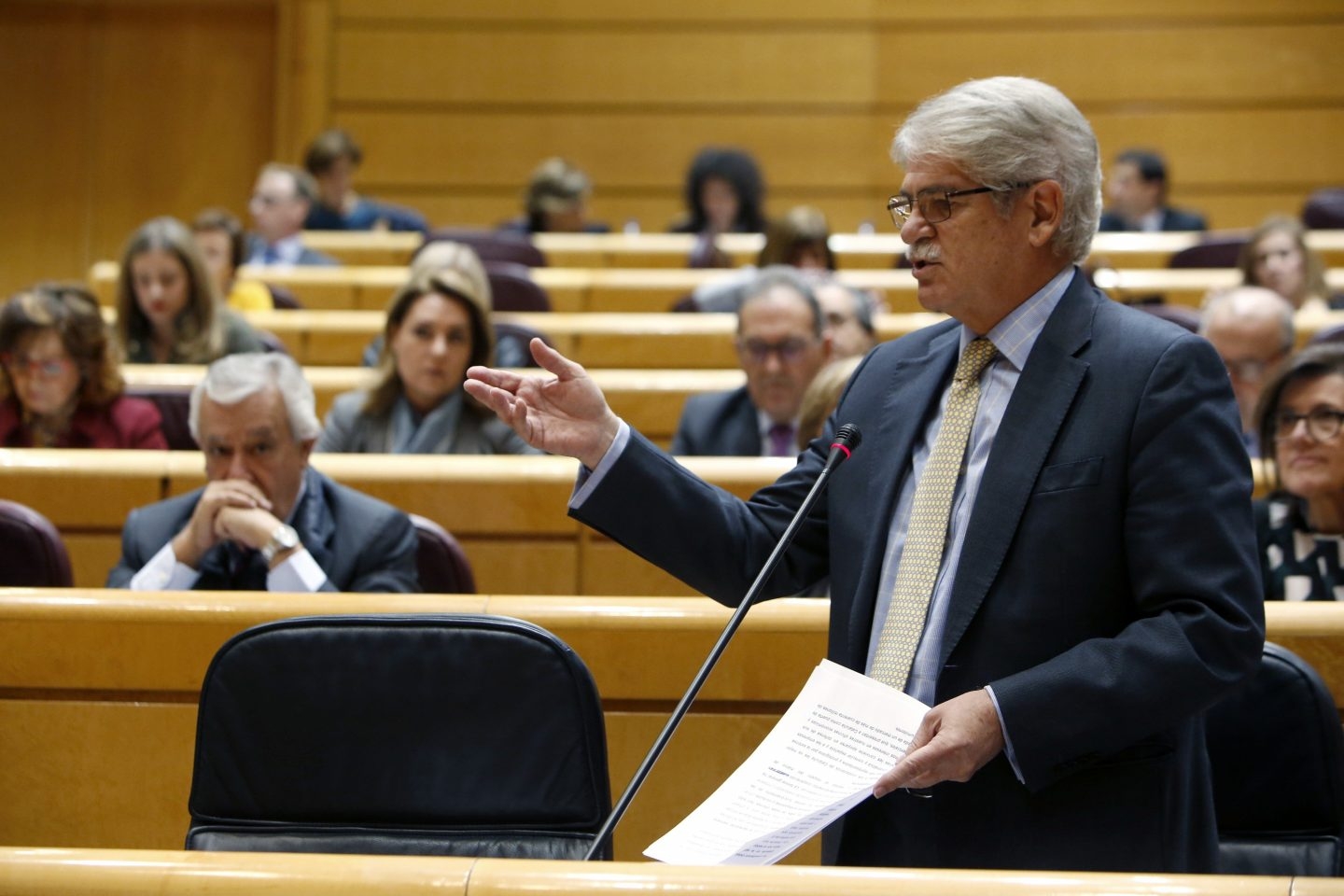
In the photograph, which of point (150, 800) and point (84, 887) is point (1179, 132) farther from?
point (84, 887)

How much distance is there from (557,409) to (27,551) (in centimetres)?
111

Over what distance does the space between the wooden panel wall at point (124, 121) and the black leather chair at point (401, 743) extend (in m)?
6.59

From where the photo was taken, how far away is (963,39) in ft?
23.1

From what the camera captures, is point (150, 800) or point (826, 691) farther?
point (150, 800)

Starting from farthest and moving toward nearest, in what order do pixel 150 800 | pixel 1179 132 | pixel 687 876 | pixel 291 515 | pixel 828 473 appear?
pixel 1179 132, pixel 291 515, pixel 150 800, pixel 828 473, pixel 687 876

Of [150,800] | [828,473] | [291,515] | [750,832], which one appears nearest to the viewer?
[750,832]

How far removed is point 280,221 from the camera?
5430mm

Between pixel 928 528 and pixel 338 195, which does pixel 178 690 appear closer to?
pixel 928 528

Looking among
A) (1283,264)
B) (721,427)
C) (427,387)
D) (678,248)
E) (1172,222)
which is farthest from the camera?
(1172,222)

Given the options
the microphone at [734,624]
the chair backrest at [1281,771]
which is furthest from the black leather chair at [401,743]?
the chair backrest at [1281,771]

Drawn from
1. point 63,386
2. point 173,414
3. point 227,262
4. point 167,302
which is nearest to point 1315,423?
point 173,414

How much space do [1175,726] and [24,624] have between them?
124 centimetres

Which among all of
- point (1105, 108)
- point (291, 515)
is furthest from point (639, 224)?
point (291, 515)

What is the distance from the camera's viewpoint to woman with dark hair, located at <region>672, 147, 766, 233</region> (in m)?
5.82
